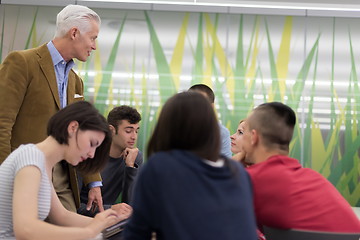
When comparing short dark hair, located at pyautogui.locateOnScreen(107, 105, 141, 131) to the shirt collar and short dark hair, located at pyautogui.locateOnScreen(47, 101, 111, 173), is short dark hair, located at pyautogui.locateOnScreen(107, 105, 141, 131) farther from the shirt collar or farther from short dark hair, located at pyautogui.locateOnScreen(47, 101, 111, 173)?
short dark hair, located at pyautogui.locateOnScreen(47, 101, 111, 173)

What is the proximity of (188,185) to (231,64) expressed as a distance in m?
5.03

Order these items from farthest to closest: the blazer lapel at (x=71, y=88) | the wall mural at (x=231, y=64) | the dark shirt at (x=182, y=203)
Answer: the wall mural at (x=231, y=64), the blazer lapel at (x=71, y=88), the dark shirt at (x=182, y=203)

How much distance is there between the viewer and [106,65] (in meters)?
6.03

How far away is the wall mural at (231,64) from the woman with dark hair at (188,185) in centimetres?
474

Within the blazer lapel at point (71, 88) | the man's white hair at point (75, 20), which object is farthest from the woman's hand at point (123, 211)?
the man's white hair at point (75, 20)

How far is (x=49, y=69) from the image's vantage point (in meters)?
2.31

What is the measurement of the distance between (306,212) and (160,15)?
4.89m

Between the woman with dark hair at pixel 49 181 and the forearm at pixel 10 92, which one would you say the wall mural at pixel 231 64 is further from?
the woman with dark hair at pixel 49 181

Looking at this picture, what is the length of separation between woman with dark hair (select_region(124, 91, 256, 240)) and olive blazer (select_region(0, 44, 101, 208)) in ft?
3.96

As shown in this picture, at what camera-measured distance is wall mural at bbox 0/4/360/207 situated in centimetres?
591

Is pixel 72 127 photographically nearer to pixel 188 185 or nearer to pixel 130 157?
pixel 188 185

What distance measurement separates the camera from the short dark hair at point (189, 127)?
1156 mm

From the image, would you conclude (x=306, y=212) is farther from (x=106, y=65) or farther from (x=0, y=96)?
(x=106, y=65)

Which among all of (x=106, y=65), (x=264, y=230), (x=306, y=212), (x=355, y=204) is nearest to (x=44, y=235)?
(x=264, y=230)
